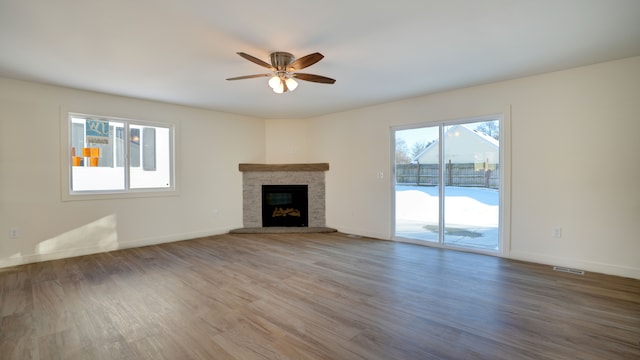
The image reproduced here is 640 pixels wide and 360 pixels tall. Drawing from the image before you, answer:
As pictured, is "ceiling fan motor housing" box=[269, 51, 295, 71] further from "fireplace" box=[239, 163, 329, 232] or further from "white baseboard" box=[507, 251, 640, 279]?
"white baseboard" box=[507, 251, 640, 279]

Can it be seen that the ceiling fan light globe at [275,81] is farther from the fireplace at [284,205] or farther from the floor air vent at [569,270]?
the floor air vent at [569,270]

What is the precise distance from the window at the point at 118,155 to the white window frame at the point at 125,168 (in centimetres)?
1

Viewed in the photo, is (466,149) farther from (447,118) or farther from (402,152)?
(402,152)

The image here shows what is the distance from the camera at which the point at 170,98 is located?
196 inches

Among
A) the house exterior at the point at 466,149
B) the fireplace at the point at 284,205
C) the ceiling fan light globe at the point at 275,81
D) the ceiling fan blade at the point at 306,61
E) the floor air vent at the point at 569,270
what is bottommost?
the floor air vent at the point at 569,270

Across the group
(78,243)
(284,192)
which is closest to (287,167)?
(284,192)

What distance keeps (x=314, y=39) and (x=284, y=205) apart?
177 inches

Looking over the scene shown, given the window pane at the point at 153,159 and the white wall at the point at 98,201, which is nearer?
the white wall at the point at 98,201

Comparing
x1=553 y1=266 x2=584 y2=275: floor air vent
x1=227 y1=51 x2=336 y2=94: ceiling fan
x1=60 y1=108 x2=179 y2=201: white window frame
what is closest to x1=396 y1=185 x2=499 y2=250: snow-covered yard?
x1=553 y1=266 x2=584 y2=275: floor air vent

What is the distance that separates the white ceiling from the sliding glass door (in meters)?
0.89

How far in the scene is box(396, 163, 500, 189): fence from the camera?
4.48 meters

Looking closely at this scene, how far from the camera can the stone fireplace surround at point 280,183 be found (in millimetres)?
6543

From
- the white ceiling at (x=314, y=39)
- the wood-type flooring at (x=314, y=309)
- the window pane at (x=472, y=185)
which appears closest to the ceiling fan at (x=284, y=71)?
the white ceiling at (x=314, y=39)

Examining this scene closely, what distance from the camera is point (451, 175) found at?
4844mm
